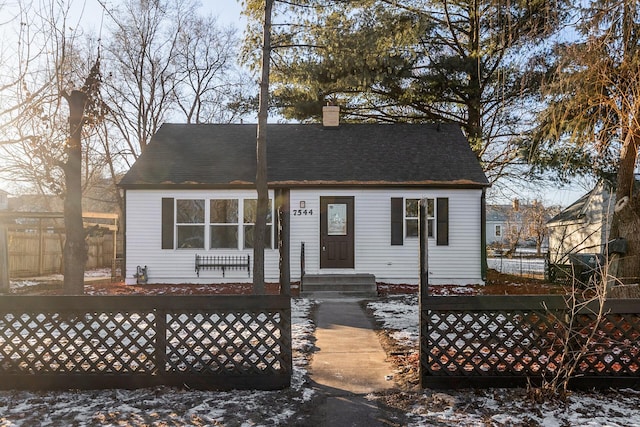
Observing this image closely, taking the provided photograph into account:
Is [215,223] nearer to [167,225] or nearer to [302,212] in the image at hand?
[167,225]

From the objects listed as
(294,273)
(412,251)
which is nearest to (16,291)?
(294,273)

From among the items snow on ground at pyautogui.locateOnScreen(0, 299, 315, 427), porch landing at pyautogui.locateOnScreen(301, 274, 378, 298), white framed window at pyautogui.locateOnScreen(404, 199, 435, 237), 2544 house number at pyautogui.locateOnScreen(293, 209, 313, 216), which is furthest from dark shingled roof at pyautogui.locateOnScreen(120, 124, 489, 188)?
snow on ground at pyautogui.locateOnScreen(0, 299, 315, 427)

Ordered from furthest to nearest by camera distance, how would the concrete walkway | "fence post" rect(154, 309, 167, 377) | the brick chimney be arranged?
the brick chimney < "fence post" rect(154, 309, 167, 377) < the concrete walkway

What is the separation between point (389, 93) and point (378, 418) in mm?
14933

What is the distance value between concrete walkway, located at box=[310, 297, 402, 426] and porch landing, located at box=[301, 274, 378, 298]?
9.50 feet

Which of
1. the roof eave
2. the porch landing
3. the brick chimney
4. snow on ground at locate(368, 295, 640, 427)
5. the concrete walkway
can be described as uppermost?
the brick chimney

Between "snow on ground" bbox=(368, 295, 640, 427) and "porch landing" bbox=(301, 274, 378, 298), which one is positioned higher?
"porch landing" bbox=(301, 274, 378, 298)

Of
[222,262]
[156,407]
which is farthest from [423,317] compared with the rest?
[222,262]

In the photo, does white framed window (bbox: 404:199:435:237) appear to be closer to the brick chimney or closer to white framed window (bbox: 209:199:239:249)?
the brick chimney

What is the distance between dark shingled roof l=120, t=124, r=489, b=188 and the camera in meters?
13.0

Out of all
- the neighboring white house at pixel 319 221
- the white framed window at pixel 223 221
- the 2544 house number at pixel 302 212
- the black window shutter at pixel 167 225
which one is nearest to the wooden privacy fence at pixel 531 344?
the neighboring white house at pixel 319 221

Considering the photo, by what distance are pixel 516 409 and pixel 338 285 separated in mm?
7833

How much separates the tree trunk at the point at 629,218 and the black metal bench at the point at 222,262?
908 centimetres

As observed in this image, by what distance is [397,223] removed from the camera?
1298 centimetres
